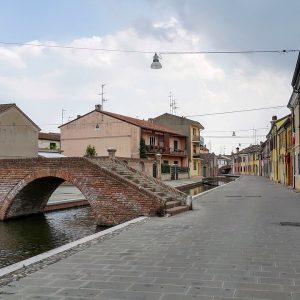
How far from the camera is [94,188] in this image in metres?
16.7

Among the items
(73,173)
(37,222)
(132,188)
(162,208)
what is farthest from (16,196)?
(162,208)

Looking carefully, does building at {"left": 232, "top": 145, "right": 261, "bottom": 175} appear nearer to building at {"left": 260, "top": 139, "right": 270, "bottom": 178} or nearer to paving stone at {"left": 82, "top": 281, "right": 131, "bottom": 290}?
building at {"left": 260, "top": 139, "right": 270, "bottom": 178}

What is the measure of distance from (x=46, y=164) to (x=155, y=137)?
125 feet

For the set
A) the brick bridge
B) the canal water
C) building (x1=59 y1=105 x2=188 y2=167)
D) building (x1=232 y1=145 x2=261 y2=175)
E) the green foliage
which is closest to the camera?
the canal water

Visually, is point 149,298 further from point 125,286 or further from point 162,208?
point 162,208

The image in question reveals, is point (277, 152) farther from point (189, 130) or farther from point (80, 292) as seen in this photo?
point (80, 292)

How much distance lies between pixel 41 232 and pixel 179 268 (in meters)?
10.3

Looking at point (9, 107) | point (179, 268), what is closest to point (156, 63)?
point (179, 268)

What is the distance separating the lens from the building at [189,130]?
219ft

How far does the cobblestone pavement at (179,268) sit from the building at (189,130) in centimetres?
5574

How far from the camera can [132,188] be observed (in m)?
15.7

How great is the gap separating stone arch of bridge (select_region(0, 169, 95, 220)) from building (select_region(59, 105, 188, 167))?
29278 millimetres

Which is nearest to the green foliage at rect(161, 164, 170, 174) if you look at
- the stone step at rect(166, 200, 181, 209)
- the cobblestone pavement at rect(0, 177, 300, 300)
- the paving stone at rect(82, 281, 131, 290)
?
the stone step at rect(166, 200, 181, 209)

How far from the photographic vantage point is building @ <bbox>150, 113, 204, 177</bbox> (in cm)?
6681
